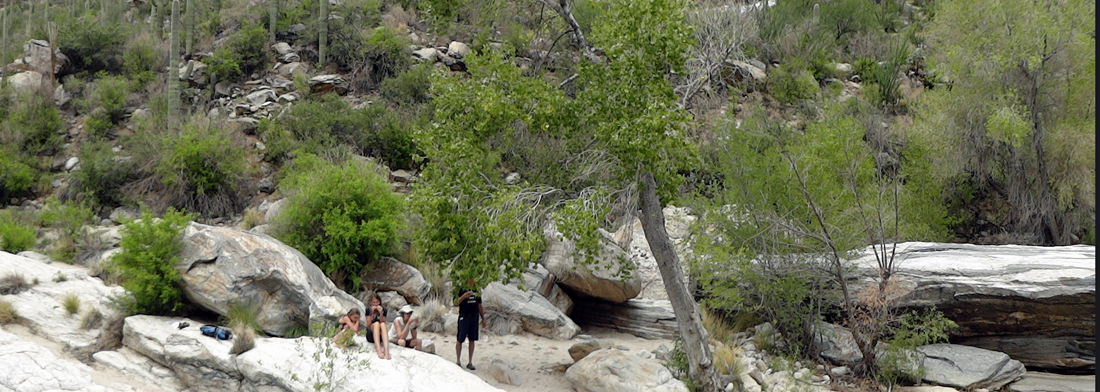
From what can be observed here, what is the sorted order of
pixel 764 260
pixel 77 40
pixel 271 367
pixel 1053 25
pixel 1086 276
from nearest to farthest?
pixel 271 367, pixel 1086 276, pixel 764 260, pixel 1053 25, pixel 77 40

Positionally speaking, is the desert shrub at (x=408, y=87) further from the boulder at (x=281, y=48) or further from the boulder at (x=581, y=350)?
the boulder at (x=581, y=350)

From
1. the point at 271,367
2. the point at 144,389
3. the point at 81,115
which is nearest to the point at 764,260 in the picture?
the point at 271,367

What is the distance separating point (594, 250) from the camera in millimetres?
8203

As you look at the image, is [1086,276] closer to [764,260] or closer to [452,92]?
[764,260]

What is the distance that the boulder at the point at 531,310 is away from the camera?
12289 mm

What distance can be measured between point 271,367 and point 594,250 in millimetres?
3963

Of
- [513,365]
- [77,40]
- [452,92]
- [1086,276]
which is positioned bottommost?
[513,365]

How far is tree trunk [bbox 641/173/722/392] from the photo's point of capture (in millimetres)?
8867

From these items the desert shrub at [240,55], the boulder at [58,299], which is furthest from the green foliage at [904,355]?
the desert shrub at [240,55]

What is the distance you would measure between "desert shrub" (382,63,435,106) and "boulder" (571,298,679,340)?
39.5ft

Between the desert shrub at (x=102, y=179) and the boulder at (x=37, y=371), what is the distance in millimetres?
11174

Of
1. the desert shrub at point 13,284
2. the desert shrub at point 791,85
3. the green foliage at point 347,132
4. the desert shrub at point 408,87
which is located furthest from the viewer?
the desert shrub at point 791,85

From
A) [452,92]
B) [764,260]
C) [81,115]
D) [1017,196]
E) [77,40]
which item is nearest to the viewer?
[452,92]

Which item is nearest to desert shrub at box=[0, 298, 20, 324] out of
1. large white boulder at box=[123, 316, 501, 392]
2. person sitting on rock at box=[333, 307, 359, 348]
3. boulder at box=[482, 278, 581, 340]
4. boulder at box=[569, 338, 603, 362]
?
large white boulder at box=[123, 316, 501, 392]
